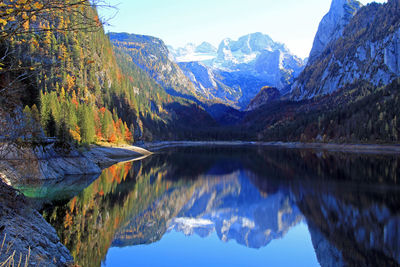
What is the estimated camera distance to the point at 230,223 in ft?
78.3

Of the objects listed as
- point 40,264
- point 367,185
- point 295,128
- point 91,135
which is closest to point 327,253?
point 40,264

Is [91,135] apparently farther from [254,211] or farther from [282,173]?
[254,211]

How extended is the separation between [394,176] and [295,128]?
135 metres

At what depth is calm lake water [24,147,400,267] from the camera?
16783mm

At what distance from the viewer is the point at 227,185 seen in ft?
133

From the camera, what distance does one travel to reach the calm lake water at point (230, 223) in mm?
16783

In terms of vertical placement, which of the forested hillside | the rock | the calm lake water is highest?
the forested hillside

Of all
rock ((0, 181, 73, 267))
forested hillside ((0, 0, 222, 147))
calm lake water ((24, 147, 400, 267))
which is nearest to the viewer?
forested hillside ((0, 0, 222, 147))

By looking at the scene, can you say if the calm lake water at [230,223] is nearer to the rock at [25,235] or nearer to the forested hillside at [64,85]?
the rock at [25,235]

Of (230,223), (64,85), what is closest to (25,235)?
(230,223)

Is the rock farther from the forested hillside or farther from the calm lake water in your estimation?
the calm lake water

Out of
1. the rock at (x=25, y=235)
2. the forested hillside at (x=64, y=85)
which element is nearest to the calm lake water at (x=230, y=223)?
the rock at (x=25, y=235)

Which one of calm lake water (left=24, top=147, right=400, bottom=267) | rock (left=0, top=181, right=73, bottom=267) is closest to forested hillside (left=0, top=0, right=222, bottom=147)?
rock (left=0, top=181, right=73, bottom=267)

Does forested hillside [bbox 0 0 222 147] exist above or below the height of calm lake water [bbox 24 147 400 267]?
above
